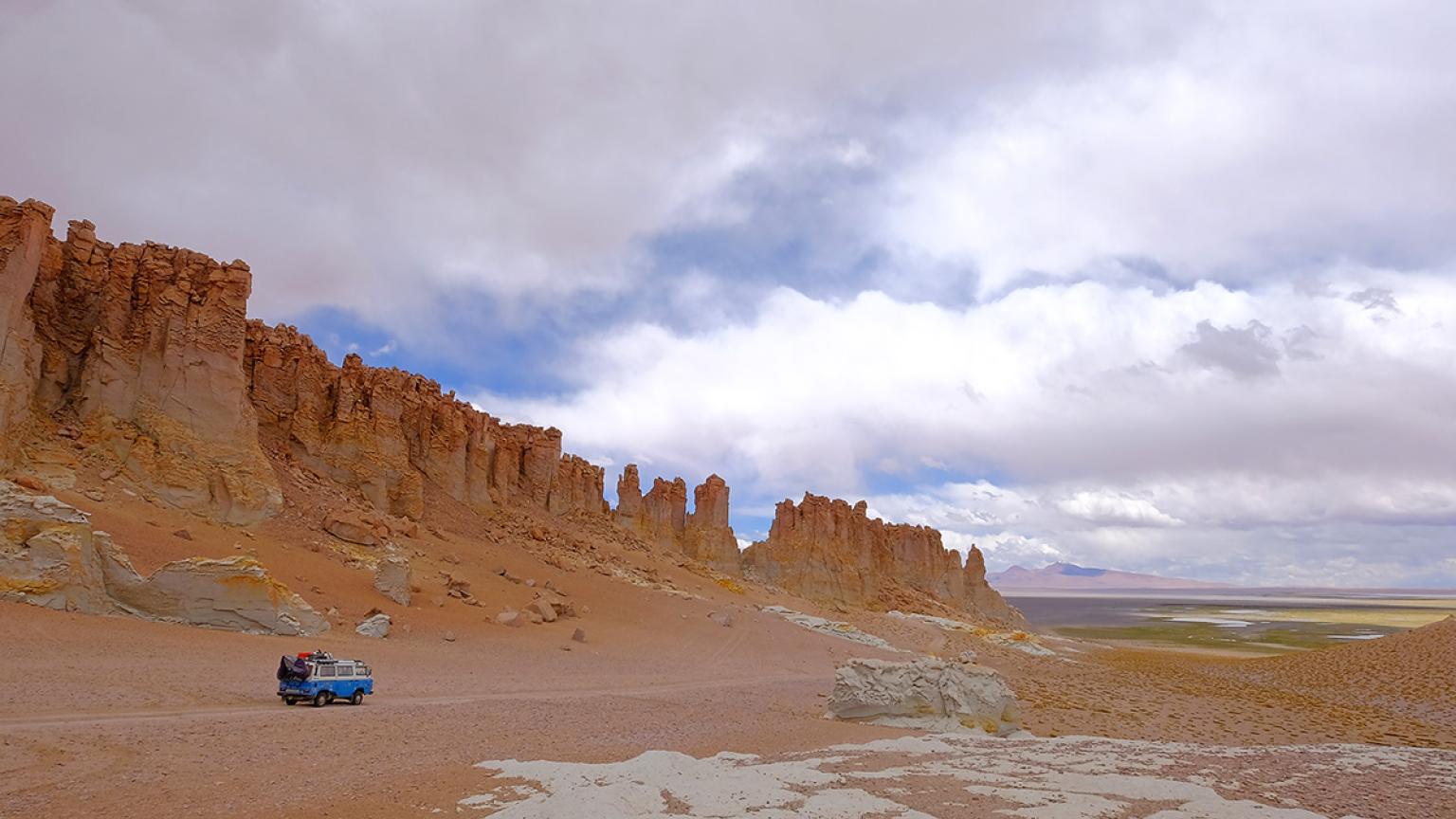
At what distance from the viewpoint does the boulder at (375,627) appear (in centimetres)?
2645

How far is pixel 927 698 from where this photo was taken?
1966cm

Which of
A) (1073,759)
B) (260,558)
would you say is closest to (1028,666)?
(1073,759)

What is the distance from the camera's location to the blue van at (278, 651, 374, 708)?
17047 millimetres

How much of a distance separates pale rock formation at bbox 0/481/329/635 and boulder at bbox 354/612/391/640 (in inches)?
44.6

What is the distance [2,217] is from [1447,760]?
40.8m

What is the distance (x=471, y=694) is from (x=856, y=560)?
6379 centimetres

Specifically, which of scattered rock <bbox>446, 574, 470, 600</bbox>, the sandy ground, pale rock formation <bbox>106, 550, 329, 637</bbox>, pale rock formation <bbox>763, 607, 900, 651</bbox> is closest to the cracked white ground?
the sandy ground

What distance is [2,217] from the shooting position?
88.5 ft

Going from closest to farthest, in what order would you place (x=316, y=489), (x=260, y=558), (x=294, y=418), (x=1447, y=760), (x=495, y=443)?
(x=1447, y=760), (x=260, y=558), (x=316, y=489), (x=294, y=418), (x=495, y=443)

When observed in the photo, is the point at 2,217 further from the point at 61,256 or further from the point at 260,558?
the point at 260,558

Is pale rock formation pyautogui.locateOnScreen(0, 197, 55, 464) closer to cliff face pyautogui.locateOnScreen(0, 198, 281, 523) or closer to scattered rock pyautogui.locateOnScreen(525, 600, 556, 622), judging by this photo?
cliff face pyautogui.locateOnScreen(0, 198, 281, 523)

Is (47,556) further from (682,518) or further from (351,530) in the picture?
(682,518)

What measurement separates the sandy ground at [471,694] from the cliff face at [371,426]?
3.44 metres

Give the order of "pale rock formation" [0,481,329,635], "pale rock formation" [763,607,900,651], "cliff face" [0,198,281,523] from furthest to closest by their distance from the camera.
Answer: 1. "pale rock formation" [763,607,900,651]
2. "cliff face" [0,198,281,523]
3. "pale rock formation" [0,481,329,635]
